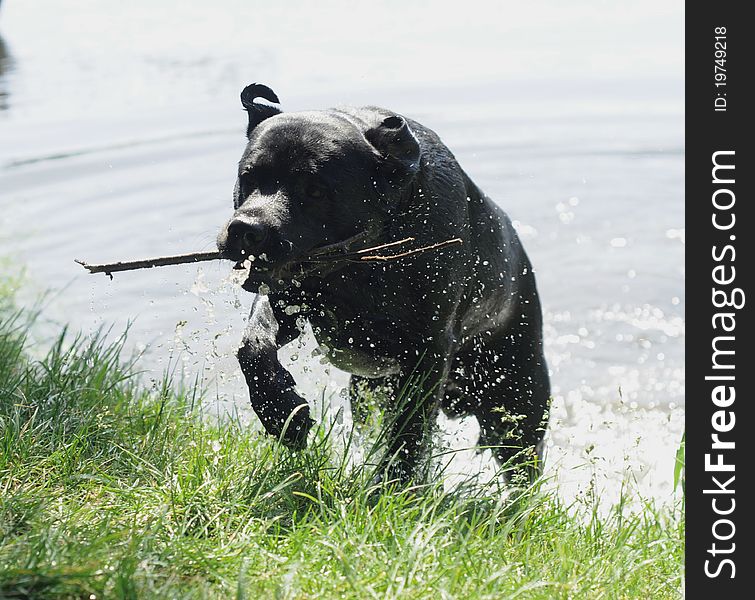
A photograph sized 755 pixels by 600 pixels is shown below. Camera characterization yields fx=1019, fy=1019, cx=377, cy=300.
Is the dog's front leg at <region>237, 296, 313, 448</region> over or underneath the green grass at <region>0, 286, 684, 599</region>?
over

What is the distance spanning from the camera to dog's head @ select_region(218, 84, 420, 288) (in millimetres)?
3332

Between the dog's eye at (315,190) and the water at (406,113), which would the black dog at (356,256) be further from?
the water at (406,113)

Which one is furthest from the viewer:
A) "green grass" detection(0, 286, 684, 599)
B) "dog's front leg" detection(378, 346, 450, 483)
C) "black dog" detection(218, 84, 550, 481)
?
"dog's front leg" detection(378, 346, 450, 483)

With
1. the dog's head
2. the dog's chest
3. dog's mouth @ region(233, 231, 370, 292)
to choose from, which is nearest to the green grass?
the dog's chest

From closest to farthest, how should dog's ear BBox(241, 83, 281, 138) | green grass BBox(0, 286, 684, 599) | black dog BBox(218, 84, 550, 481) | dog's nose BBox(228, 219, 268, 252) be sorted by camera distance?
green grass BBox(0, 286, 684, 599) → dog's nose BBox(228, 219, 268, 252) → black dog BBox(218, 84, 550, 481) → dog's ear BBox(241, 83, 281, 138)

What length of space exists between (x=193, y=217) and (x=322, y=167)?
16.0ft

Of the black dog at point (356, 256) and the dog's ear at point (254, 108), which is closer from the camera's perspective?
the black dog at point (356, 256)

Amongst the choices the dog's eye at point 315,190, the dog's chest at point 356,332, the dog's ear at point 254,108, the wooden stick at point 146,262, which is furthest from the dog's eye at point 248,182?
the dog's chest at point 356,332

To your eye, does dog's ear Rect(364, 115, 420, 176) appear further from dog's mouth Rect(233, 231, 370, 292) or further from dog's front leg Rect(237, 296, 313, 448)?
dog's front leg Rect(237, 296, 313, 448)

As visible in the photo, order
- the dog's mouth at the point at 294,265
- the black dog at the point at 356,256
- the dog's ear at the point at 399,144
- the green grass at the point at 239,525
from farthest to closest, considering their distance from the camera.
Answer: the dog's ear at the point at 399,144 → the black dog at the point at 356,256 → the dog's mouth at the point at 294,265 → the green grass at the point at 239,525

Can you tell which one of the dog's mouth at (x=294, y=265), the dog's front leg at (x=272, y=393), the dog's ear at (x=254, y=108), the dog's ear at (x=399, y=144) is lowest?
the dog's front leg at (x=272, y=393)

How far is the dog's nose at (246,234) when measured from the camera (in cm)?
324

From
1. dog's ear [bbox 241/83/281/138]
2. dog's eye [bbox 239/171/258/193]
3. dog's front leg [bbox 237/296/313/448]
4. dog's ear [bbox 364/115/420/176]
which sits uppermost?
dog's ear [bbox 241/83/281/138]
